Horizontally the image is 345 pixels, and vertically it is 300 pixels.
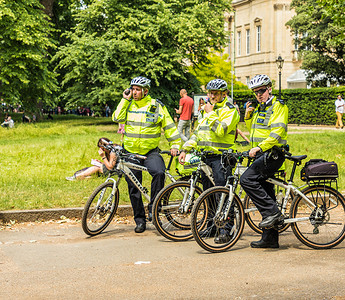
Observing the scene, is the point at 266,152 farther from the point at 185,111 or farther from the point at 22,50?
the point at 22,50

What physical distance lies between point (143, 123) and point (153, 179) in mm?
744

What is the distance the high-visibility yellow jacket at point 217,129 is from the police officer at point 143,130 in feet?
1.75

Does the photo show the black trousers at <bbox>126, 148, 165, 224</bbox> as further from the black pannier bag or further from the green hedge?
the green hedge

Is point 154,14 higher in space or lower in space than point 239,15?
lower

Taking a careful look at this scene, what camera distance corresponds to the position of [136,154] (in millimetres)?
8508

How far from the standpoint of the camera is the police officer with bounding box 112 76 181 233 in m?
8.51

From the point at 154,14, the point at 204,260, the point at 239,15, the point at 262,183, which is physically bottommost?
the point at 204,260

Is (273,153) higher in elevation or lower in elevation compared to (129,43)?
lower

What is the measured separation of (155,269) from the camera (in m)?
6.51

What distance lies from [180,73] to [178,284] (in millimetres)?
33417

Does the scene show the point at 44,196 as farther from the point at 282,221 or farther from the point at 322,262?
the point at 322,262

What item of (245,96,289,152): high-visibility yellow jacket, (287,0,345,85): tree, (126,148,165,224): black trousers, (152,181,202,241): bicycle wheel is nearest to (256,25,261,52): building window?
(287,0,345,85): tree

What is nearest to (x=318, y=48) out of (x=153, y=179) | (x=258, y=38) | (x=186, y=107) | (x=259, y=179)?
(x=258, y=38)

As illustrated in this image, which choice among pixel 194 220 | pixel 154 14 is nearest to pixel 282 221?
pixel 194 220
